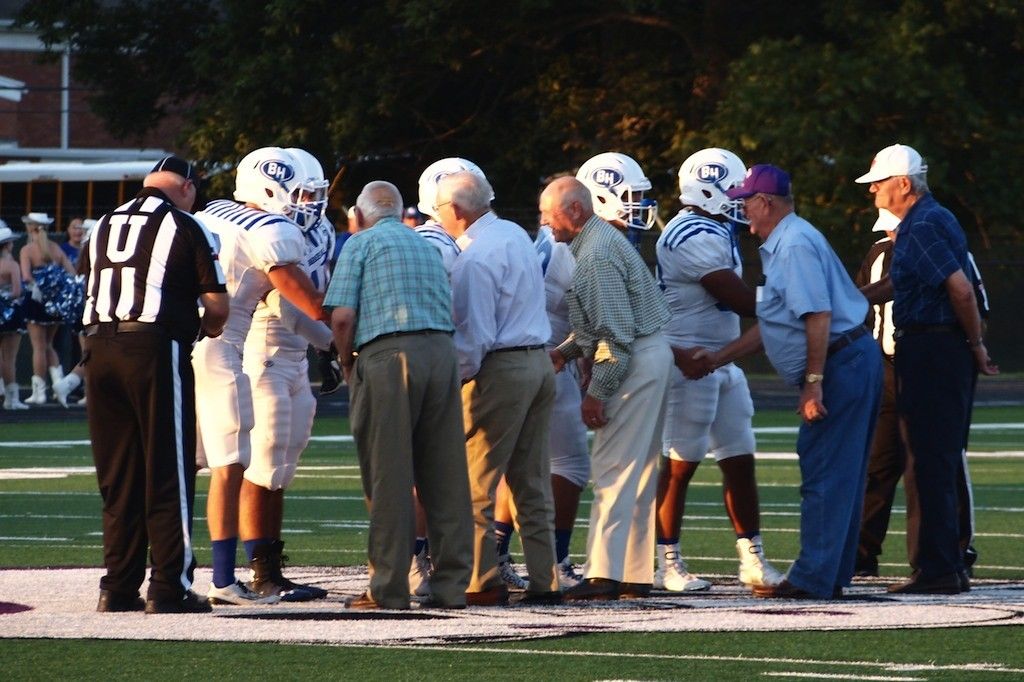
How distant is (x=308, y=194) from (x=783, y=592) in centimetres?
298

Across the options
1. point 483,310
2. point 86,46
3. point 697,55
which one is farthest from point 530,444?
point 86,46

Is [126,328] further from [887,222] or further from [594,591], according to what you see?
[887,222]

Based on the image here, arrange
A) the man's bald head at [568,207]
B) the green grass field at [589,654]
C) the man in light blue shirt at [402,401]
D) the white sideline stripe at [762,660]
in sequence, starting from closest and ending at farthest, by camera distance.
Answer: the green grass field at [589,654], the white sideline stripe at [762,660], the man in light blue shirt at [402,401], the man's bald head at [568,207]

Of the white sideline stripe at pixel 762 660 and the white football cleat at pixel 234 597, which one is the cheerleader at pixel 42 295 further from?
the white sideline stripe at pixel 762 660

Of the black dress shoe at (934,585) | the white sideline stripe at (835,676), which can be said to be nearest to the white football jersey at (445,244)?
the black dress shoe at (934,585)

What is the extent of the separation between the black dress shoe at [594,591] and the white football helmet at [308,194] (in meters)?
2.20

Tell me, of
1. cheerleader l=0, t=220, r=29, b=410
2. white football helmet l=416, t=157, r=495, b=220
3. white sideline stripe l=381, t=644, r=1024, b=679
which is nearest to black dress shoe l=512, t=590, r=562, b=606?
white sideline stripe l=381, t=644, r=1024, b=679

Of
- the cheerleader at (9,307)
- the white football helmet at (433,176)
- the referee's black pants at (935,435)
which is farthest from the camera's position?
the cheerleader at (9,307)

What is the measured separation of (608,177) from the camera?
36.6 feet

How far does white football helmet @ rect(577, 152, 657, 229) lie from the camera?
11117 mm

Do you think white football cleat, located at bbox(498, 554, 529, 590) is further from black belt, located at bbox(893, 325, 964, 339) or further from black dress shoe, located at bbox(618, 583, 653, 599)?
black belt, located at bbox(893, 325, 964, 339)

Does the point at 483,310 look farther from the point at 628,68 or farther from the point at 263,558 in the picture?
the point at 628,68

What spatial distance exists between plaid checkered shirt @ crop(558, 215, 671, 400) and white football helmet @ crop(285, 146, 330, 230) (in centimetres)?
127

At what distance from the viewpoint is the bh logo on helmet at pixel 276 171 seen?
10.5 metres
